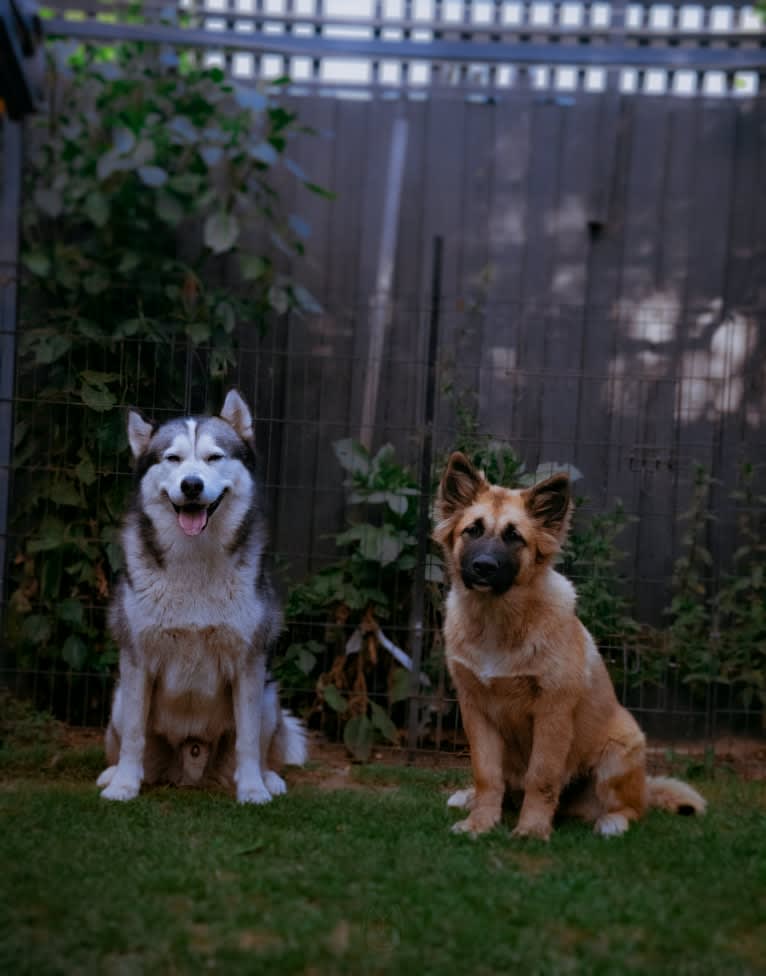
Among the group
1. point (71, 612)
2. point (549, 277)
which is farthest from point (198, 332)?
point (549, 277)

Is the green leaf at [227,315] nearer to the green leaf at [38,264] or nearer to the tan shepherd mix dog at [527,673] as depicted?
the green leaf at [38,264]

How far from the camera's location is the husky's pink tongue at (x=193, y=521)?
4.59 metres

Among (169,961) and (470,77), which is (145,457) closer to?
(169,961)

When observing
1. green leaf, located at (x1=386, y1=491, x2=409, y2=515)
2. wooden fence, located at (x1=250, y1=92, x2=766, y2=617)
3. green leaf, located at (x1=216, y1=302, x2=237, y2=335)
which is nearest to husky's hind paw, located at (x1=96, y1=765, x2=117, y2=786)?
wooden fence, located at (x1=250, y1=92, x2=766, y2=617)

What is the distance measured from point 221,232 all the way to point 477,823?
3.73 meters

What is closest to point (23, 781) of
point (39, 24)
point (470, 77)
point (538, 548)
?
point (538, 548)

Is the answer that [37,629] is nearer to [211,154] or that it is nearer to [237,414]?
[237,414]

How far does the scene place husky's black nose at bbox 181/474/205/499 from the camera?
4.54m

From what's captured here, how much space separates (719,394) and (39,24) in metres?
4.65

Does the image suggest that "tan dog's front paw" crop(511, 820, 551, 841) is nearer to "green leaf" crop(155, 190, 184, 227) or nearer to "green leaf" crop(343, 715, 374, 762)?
"green leaf" crop(343, 715, 374, 762)

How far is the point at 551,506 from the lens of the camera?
4414 millimetres

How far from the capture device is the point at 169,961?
9.24 ft

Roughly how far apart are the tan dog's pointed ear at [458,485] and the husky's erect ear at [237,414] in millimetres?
1014

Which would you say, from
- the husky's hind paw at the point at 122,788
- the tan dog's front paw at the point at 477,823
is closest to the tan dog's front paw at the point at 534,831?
the tan dog's front paw at the point at 477,823
